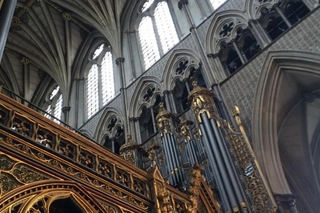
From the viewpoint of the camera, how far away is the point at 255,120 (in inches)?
318

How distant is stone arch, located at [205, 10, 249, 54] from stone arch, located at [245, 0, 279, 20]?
6.2 inches

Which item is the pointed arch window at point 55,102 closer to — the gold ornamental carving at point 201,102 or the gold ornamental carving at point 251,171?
the gold ornamental carving at point 201,102

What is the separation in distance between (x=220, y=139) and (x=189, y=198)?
6.73 ft

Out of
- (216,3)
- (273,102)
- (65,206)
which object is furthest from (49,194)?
(216,3)

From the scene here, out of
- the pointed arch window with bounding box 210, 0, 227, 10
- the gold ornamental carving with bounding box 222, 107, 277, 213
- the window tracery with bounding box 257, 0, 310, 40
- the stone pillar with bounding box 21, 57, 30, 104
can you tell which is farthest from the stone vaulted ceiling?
the gold ornamental carving with bounding box 222, 107, 277, 213

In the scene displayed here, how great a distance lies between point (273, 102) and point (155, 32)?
5.79 m

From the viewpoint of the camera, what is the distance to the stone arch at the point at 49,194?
3328mm

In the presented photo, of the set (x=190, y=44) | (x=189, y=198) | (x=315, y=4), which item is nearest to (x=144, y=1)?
(x=190, y=44)

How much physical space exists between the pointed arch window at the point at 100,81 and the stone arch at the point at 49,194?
9235 millimetres

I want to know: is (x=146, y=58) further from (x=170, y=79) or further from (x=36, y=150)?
(x=36, y=150)

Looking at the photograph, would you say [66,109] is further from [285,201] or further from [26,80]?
[285,201]

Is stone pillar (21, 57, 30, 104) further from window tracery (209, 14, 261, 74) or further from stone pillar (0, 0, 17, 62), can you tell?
stone pillar (0, 0, 17, 62)

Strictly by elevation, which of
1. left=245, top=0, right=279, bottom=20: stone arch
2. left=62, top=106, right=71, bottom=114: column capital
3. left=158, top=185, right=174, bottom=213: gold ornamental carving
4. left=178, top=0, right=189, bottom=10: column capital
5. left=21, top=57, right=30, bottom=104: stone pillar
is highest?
left=21, top=57, right=30, bottom=104: stone pillar

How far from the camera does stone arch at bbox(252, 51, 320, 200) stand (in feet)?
24.7
